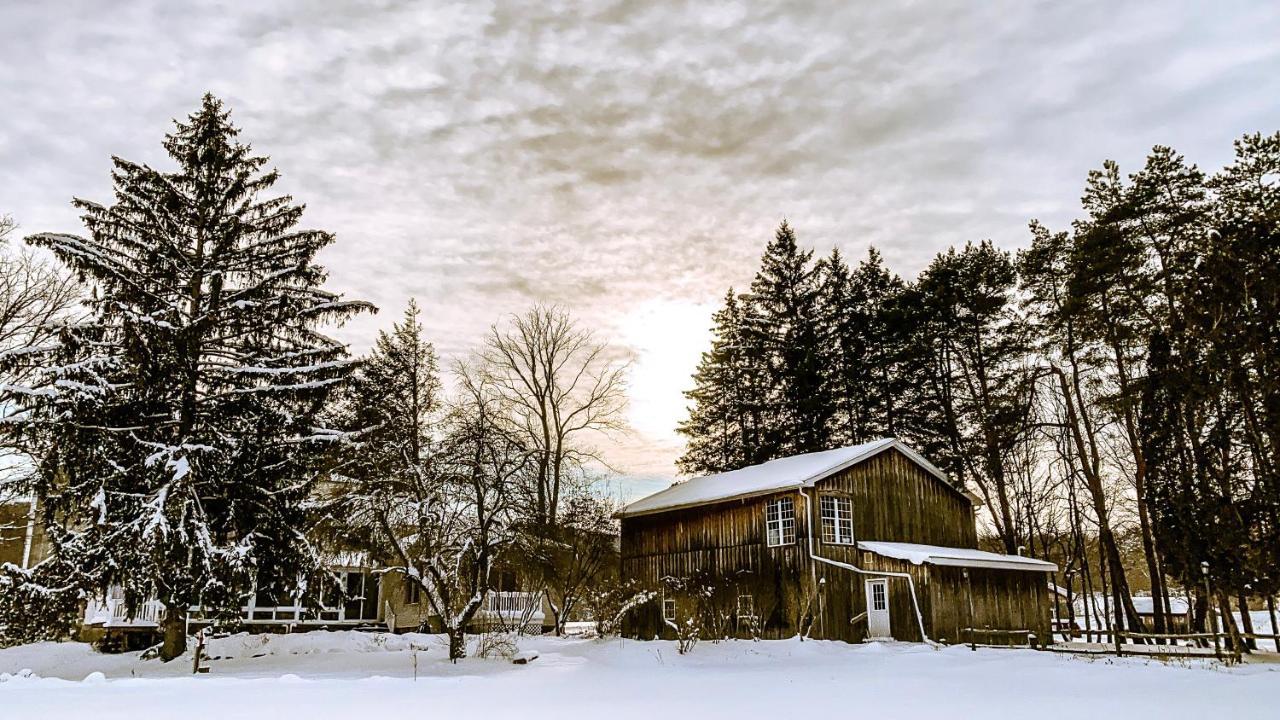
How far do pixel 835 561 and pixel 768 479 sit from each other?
Result: 11.2 feet

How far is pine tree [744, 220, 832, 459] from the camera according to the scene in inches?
1555

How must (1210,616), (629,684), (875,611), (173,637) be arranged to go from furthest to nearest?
1. (1210,616)
2. (875,611)
3. (173,637)
4. (629,684)

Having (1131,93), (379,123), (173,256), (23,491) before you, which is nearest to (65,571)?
(23,491)

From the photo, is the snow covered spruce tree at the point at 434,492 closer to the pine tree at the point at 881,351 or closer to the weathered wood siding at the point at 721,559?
the weathered wood siding at the point at 721,559

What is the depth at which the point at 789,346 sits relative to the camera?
4103 cm

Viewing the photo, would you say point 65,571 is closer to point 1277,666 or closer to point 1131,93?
point 1131,93

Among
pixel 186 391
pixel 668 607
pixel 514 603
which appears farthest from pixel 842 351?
pixel 186 391

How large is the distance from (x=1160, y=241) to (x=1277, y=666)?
12824 millimetres

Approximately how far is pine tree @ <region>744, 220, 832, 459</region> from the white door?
546 inches

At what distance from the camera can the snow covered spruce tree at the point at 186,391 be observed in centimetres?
1836

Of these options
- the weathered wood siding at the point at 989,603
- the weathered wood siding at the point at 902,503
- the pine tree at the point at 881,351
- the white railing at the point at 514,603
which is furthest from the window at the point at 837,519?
the pine tree at the point at 881,351

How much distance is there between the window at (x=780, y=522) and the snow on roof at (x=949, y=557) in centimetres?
213

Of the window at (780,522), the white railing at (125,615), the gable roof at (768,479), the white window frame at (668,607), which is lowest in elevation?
the white window frame at (668,607)

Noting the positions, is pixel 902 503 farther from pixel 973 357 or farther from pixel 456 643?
pixel 456 643
